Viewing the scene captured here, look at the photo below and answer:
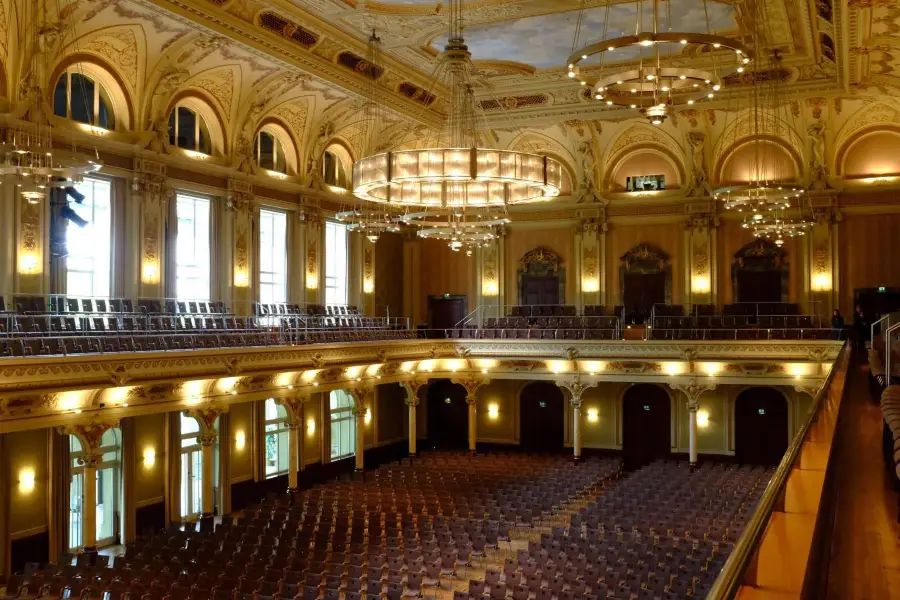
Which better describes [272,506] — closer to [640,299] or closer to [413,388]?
[413,388]

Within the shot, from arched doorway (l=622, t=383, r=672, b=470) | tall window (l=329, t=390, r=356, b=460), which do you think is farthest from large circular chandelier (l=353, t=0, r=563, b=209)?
arched doorway (l=622, t=383, r=672, b=470)

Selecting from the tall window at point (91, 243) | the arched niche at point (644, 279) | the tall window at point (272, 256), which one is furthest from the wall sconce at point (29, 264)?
the arched niche at point (644, 279)

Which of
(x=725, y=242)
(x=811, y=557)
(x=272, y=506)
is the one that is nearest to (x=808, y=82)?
(x=725, y=242)

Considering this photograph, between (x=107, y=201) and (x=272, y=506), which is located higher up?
(x=107, y=201)

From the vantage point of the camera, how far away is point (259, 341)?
18.0 meters

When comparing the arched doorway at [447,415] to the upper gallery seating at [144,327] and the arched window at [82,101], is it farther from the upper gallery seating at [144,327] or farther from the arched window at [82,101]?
the arched window at [82,101]

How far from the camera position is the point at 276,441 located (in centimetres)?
2198

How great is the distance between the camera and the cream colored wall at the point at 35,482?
49.9 ft

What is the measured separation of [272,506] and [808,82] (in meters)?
16.6

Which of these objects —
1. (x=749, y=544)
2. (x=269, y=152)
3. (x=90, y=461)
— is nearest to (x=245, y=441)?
(x=90, y=461)

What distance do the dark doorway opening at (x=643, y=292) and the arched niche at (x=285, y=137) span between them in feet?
36.1

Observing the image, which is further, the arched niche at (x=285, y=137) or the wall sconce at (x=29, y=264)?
the arched niche at (x=285, y=137)

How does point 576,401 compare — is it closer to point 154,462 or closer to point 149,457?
point 154,462

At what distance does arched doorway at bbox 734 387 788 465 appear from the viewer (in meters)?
24.2
